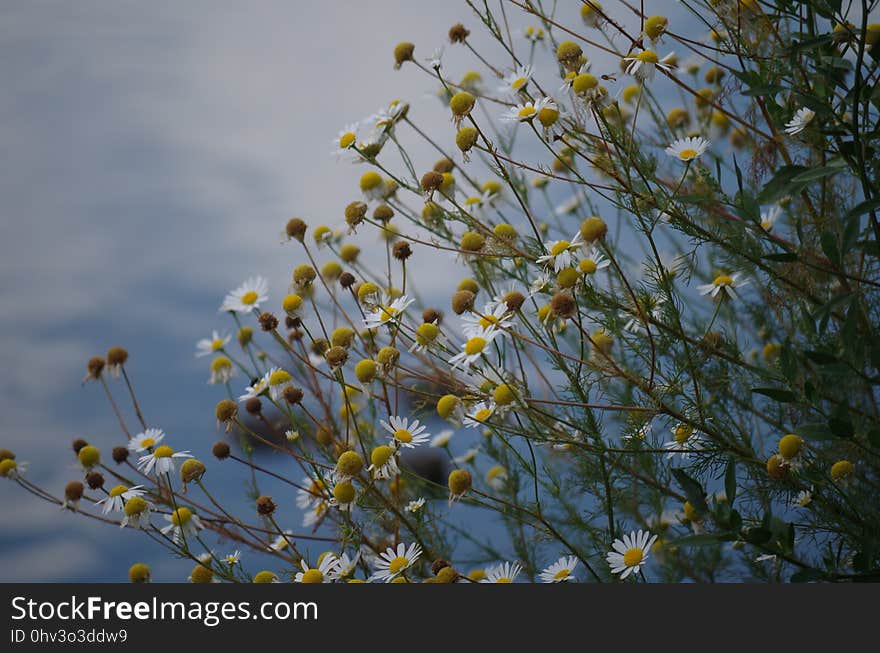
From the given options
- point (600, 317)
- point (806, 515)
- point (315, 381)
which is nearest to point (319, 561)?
point (315, 381)

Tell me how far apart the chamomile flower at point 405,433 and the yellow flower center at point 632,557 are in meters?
0.30

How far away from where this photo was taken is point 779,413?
147cm

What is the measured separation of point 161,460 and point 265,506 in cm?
18

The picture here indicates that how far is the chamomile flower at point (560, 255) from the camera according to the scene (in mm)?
1096

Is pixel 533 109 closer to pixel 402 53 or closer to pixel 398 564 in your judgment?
pixel 402 53

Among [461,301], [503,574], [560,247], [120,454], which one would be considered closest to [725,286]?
[560,247]

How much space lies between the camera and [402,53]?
1.43 meters

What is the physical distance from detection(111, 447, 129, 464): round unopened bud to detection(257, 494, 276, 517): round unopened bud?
0.33 meters

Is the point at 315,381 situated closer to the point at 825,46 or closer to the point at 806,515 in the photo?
the point at 806,515

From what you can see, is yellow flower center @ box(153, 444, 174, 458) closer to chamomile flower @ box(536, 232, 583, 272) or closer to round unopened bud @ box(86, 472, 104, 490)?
round unopened bud @ box(86, 472, 104, 490)

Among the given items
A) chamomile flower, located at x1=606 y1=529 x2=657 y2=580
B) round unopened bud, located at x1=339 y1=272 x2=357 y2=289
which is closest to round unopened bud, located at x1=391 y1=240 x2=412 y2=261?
round unopened bud, located at x1=339 y1=272 x2=357 y2=289

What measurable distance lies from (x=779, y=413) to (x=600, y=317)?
384mm

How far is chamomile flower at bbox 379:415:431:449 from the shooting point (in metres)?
1.18

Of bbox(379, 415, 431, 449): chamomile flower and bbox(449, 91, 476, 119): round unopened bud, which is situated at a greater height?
bbox(449, 91, 476, 119): round unopened bud
